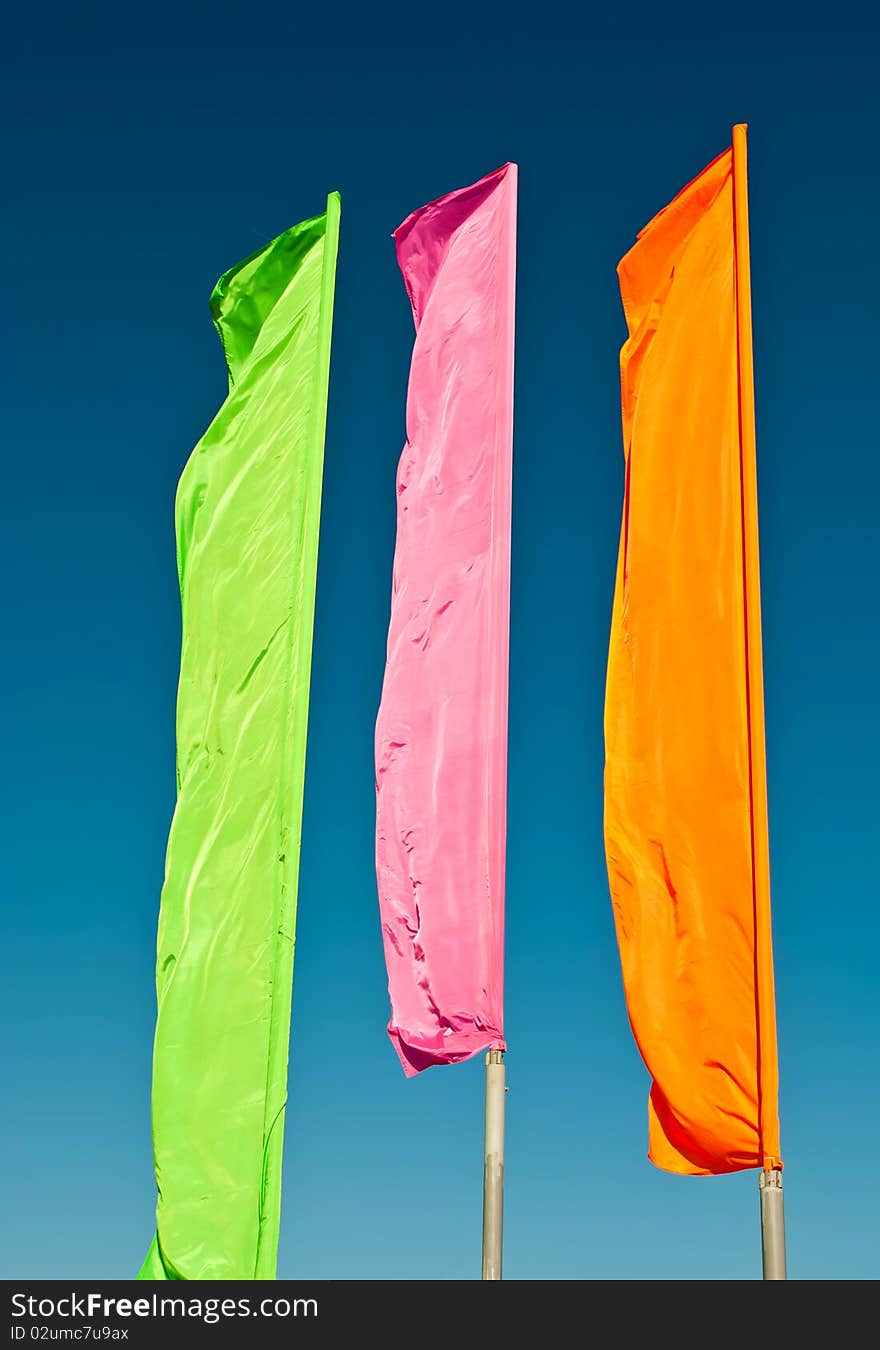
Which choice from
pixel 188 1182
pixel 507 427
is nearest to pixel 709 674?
pixel 507 427

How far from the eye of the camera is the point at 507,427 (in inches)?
493

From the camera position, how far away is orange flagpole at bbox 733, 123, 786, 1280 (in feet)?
30.4

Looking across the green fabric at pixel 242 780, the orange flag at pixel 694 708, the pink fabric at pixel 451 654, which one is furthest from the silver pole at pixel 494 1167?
the green fabric at pixel 242 780

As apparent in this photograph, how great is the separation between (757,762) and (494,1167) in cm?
321

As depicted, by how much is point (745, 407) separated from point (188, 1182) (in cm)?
678

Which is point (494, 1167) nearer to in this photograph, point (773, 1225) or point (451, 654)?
point (773, 1225)

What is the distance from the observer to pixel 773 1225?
30.1 ft

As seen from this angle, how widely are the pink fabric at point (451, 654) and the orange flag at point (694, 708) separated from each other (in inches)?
37.6

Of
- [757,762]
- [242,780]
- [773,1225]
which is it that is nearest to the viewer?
[773,1225]

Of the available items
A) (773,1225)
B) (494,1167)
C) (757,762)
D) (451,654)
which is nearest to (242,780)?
(451,654)

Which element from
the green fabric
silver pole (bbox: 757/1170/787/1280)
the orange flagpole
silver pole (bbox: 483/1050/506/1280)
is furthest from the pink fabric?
silver pole (bbox: 757/1170/787/1280)

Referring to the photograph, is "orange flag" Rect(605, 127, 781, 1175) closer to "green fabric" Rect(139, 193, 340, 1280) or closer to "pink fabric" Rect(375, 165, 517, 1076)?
"pink fabric" Rect(375, 165, 517, 1076)
